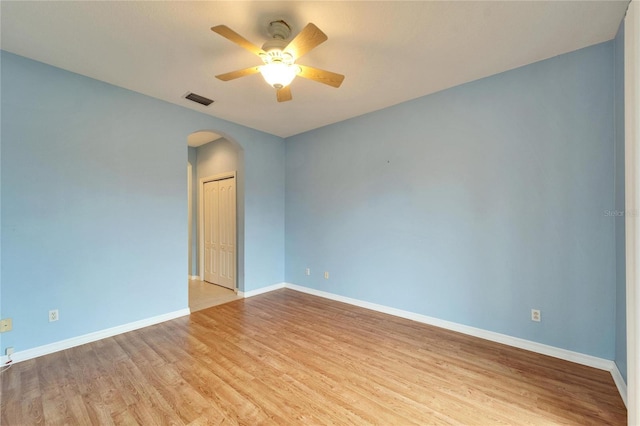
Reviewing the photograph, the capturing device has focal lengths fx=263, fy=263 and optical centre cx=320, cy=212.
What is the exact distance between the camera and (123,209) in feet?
9.87

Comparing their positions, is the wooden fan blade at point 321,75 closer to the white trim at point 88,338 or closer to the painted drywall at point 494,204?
the painted drywall at point 494,204

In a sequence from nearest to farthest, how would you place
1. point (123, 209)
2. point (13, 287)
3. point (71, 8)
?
point (71, 8), point (13, 287), point (123, 209)

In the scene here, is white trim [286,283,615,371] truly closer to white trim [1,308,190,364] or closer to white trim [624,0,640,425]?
white trim [624,0,640,425]

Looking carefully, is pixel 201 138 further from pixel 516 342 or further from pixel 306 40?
pixel 516 342

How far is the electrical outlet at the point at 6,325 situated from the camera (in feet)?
7.53

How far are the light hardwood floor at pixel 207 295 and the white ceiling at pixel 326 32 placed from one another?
9.53ft

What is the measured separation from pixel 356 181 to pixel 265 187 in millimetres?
1662

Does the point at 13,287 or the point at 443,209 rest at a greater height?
the point at 443,209

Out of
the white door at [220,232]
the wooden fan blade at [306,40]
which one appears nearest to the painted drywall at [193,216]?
the white door at [220,232]

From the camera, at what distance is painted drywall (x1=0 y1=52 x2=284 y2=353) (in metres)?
2.39

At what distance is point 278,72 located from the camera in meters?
1.98

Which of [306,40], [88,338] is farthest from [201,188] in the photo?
[306,40]

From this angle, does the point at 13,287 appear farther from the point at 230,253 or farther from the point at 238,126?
the point at 238,126

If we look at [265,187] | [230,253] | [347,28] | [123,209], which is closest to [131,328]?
[123,209]
